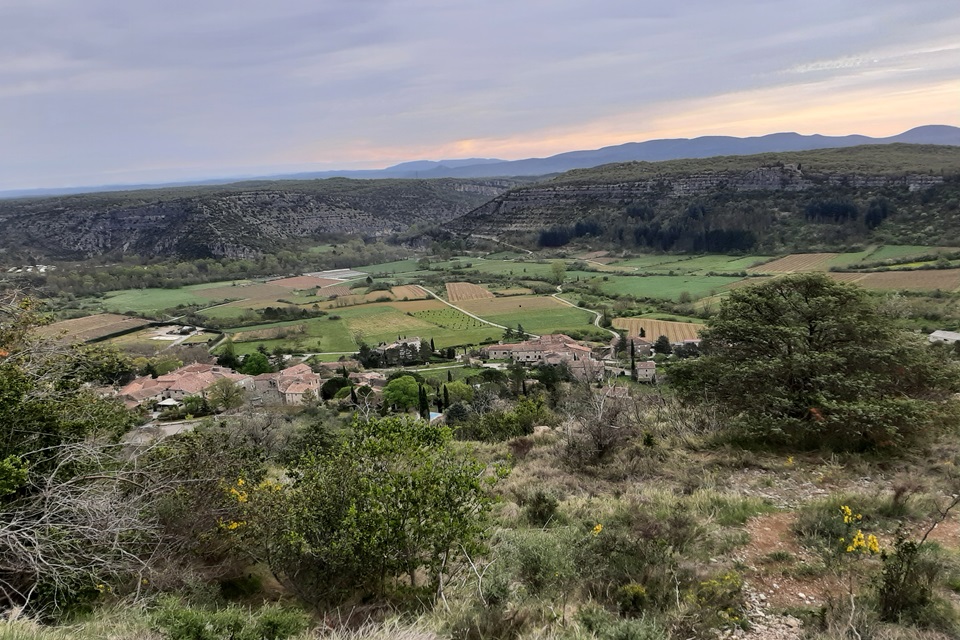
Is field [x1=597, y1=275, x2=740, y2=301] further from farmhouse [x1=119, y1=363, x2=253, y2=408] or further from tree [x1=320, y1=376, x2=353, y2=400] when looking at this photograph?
farmhouse [x1=119, y1=363, x2=253, y2=408]

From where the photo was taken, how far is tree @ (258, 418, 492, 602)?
17.1ft

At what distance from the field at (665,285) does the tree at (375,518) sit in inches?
2134

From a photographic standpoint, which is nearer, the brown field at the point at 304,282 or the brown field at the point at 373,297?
the brown field at the point at 373,297

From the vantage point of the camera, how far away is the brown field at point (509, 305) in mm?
59500

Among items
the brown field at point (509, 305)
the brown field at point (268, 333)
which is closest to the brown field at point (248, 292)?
the brown field at point (268, 333)

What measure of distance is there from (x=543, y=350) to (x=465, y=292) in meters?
30.1

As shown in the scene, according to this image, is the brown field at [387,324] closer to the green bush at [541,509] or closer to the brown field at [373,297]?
the brown field at [373,297]

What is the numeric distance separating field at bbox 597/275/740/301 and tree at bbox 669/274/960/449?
154 feet

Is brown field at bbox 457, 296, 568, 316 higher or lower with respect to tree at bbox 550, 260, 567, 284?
lower

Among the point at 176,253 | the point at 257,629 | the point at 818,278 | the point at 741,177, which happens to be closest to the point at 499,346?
the point at 818,278

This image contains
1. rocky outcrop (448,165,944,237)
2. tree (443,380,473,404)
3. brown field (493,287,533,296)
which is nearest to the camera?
tree (443,380,473,404)

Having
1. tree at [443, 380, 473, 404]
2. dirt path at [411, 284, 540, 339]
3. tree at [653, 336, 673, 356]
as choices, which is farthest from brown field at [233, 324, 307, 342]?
tree at [653, 336, 673, 356]

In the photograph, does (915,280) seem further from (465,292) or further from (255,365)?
(255,365)

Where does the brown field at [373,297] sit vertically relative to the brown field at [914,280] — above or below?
below
